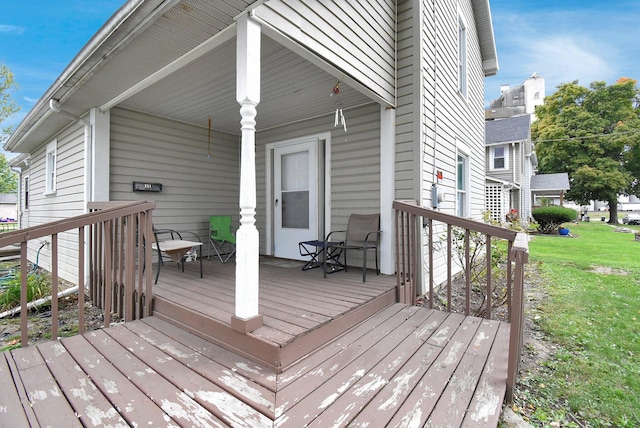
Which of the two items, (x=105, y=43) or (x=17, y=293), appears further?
(x=17, y=293)

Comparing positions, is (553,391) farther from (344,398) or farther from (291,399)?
(291,399)

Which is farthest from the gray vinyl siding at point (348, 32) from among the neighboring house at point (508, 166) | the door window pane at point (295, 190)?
the neighboring house at point (508, 166)

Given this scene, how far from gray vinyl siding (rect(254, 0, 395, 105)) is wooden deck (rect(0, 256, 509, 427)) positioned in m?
2.14

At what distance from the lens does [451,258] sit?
3705 mm

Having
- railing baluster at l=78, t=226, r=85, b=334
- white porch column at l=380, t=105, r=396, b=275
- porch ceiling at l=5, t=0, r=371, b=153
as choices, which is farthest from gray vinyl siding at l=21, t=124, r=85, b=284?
white porch column at l=380, t=105, r=396, b=275

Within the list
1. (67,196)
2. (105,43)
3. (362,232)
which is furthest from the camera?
(67,196)

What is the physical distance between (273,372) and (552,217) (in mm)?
14526

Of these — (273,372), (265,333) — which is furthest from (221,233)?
(273,372)

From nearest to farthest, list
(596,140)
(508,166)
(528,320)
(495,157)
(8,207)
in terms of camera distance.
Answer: (528,320) < (508,166) < (495,157) < (596,140) < (8,207)

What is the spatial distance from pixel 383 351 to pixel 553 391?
1091 millimetres

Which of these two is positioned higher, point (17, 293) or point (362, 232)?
point (362, 232)

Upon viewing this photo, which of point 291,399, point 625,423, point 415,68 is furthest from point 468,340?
point 415,68

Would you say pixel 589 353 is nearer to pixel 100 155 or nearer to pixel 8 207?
pixel 100 155

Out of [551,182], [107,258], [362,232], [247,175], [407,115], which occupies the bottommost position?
[107,258]
